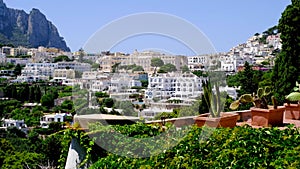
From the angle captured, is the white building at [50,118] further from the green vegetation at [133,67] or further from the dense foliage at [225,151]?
the dense foliage at [225,151]

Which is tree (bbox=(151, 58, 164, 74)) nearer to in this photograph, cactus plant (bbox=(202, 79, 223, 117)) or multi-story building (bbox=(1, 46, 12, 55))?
cactus plant (bbox=(202, 79, 223, 117))

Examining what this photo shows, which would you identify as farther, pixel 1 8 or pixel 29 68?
pixel 1 8

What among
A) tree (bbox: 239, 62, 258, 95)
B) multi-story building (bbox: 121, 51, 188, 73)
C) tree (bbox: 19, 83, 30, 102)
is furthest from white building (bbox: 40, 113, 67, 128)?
multi-story building (bbox: 121, 51, 188, 73)

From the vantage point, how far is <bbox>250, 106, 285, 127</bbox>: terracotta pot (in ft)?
15.0

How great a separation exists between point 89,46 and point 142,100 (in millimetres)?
3262

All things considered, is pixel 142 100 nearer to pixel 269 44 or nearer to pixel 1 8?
pixel 269 44

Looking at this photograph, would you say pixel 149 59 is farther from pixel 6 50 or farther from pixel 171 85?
pixel 6 50

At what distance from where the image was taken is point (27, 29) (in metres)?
139

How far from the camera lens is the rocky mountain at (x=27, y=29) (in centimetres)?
13338

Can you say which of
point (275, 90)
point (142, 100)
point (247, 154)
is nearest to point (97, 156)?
point (247, 154)

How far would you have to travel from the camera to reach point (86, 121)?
12.6 feet

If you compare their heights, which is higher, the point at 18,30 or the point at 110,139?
the point at 18,30

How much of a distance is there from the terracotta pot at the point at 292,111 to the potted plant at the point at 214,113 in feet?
4.49

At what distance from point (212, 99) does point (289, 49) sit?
5425 mm
